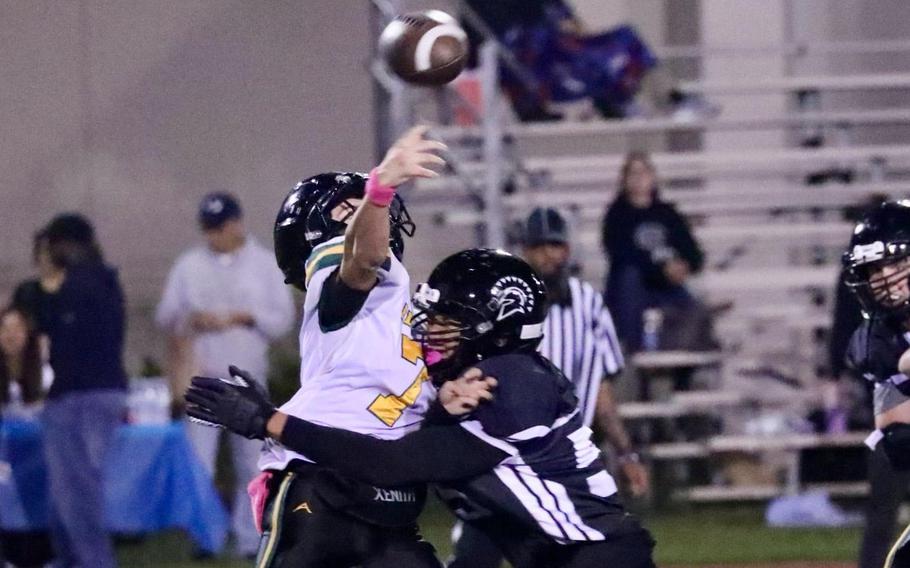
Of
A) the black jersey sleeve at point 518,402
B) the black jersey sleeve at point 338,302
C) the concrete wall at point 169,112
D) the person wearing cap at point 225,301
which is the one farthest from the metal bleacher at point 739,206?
the black jersey sleeve at point 518,402

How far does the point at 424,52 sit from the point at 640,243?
5.62 meters

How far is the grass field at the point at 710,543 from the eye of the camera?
8.88 m

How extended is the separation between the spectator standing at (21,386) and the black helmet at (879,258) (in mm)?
4708

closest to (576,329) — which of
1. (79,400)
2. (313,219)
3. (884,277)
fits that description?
(884,277)

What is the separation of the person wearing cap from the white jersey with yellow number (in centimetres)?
498

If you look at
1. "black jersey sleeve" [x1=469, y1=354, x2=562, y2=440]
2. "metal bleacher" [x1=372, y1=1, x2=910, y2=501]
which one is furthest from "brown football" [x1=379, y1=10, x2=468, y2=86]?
"metal bleacher" [x1=372, y1=1, x2=910, y2=501]

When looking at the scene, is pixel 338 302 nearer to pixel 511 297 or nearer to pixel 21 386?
pixel 511 297

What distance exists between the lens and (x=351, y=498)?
4.16 m

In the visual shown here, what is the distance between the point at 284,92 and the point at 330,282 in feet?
31.2

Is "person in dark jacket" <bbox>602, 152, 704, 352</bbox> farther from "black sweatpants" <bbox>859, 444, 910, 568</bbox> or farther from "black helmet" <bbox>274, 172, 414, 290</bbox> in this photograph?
"black helmet" <bbox>274, 172, 414, 290</bbox>

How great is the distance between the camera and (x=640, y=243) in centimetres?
1035

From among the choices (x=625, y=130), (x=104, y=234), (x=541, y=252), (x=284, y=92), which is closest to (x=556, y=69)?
(x=625, y=130)

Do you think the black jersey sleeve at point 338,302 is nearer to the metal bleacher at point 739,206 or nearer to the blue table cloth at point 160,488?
the blue table cloth at point 160,488

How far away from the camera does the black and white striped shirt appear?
23.1 ft
